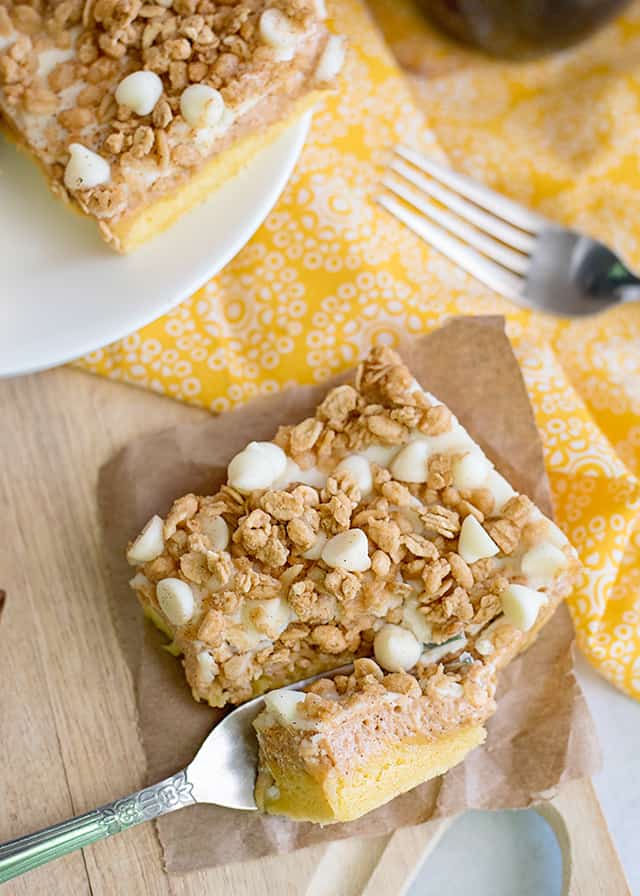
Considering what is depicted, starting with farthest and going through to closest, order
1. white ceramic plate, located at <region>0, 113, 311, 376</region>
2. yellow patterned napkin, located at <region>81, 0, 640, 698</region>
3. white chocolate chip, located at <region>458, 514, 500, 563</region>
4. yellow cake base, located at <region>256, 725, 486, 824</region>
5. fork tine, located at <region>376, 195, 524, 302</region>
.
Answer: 1. fork tine, located at <region>376, 195, 524, 302</region>
2. yellow patterned napkin, located at <region>81, 0, 640, 698</region>
3. white ceramic plate, located at <region>0, 113, 311, 376</region>
4. white chocolate chip, located at <region>458, 514, 500, 563</region>
5. yellow cake base, located at <region>256, 725, 486, 824</region>

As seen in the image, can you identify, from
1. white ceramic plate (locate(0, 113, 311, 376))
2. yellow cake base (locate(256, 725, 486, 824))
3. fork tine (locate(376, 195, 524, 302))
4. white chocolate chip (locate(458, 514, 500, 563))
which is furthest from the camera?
fork tine (locate(376, 195, 524, 302))

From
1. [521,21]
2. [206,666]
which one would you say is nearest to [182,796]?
[206,666]

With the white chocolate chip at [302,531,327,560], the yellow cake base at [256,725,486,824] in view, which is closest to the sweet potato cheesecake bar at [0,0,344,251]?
the white chocolate chip at [302,531,327,560]

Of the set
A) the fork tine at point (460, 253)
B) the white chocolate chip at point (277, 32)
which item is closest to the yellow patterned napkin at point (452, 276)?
the fork tine at point (460, 253)

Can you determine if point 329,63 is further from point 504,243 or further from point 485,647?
point 485,647

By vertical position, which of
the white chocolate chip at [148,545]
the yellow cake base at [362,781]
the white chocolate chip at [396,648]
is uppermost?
the white chocolate chip at [148,545]

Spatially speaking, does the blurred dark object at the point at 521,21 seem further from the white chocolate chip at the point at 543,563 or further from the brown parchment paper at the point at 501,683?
the white chocolate chip at the point at 543,563

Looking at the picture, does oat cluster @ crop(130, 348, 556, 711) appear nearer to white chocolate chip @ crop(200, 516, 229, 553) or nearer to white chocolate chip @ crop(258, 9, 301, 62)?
white chocolate chip @ crop(200, 516, 229, 553)
